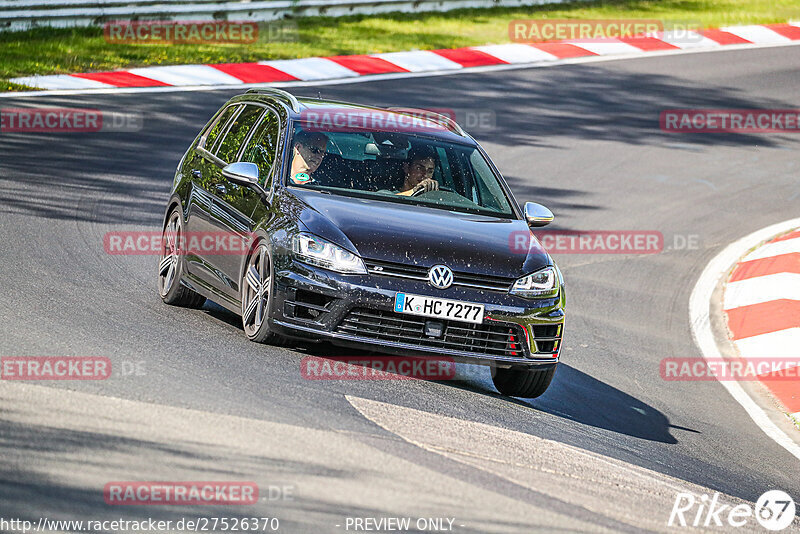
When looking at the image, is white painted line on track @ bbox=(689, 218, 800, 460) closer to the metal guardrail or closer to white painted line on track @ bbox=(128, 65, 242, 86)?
white painted line on track @ bbox=(128, 65, 242, 86)

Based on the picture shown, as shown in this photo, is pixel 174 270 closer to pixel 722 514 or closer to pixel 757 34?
pixel 722 514

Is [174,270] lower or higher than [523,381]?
higher

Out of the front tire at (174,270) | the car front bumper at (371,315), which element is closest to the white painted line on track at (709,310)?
the car front bumper at (371,315)

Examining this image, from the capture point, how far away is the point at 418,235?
8156mm

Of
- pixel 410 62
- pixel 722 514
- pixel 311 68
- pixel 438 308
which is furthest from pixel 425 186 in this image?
pixel 410 62

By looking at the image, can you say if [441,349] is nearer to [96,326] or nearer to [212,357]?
[212,357]

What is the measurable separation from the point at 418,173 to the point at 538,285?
4.63ft

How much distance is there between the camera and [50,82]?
57.0 ft

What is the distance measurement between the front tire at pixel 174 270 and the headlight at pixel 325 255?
6.15ft

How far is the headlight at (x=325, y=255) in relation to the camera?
789 centimetres

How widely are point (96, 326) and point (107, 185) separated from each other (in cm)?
554

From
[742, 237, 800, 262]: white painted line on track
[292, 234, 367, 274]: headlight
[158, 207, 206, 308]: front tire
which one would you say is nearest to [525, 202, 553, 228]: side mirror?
[292, 234, 367, 274]: headlight

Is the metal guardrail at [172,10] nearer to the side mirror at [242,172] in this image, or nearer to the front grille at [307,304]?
the side mirror at [242,172]

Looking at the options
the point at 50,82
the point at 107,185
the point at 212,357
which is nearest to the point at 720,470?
the point at 212,357
